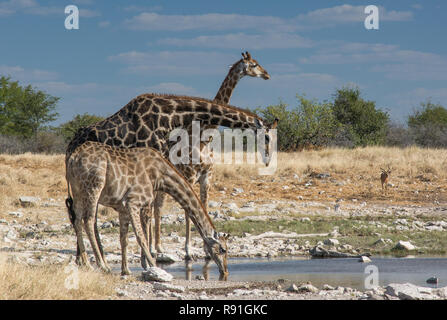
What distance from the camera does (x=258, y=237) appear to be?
15555mm

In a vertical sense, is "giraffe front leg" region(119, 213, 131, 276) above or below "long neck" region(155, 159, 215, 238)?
below

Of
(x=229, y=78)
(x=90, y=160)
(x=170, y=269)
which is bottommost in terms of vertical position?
(x=170, y=269)

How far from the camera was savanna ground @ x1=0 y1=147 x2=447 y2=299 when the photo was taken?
9.54 meters

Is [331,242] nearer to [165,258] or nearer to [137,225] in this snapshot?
[165,258]

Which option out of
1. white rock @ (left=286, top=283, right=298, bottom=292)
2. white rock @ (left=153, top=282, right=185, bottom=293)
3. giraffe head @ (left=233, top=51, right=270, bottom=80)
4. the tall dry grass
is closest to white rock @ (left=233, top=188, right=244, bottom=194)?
the tall dry grass

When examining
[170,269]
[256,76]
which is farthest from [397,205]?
[170,269]

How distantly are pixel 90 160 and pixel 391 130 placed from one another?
146 feet

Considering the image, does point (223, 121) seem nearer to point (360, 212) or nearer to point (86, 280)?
point (86, 280)

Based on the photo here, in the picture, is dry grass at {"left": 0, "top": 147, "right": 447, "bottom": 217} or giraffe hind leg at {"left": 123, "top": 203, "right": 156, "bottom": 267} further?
dry grass at {"left": 0, "top": 147, "right": 447, "bottom": 217}

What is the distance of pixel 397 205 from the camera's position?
901 inches

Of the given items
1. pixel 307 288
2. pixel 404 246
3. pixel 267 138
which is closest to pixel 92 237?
pixel 307 288

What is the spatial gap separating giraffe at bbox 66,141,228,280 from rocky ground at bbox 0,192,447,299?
2.40 feet

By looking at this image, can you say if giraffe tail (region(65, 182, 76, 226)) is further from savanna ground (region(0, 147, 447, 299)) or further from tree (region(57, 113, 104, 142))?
tree (region(57, 113, 104, 142))

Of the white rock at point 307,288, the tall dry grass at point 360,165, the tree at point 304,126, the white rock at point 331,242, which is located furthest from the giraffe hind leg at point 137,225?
the tree at point 304,126
